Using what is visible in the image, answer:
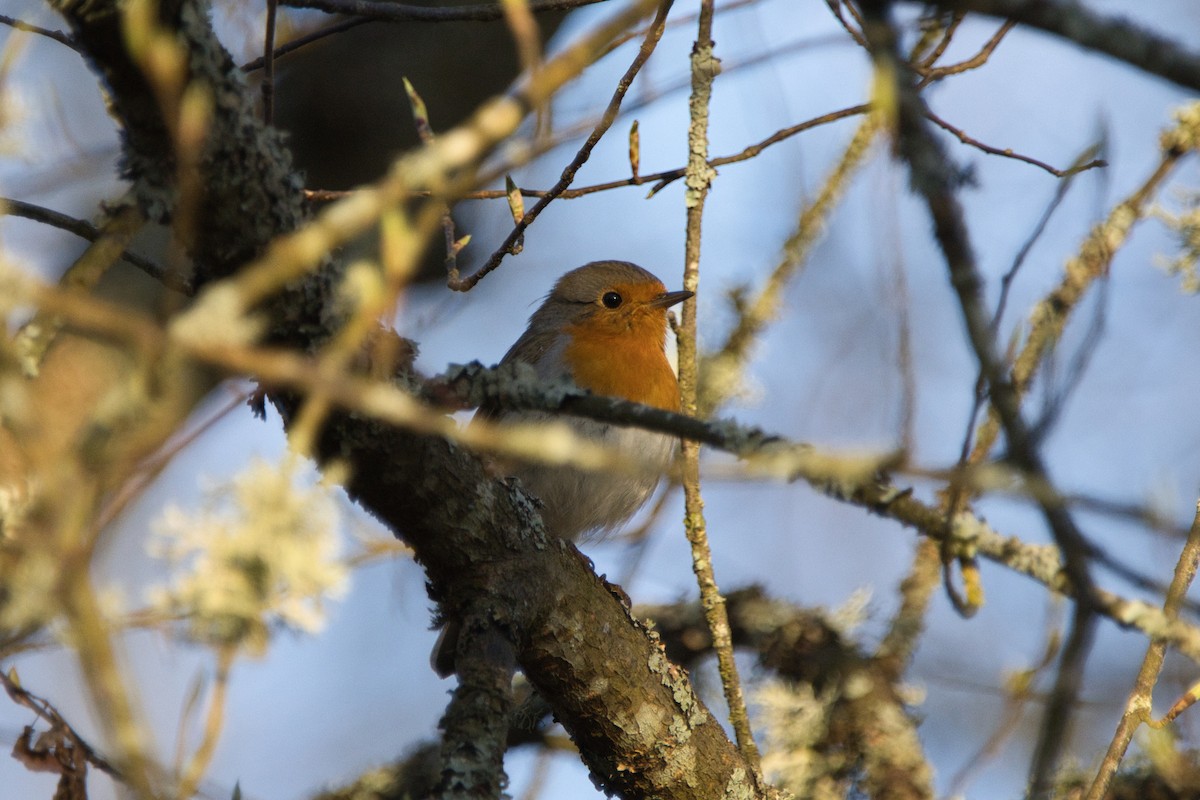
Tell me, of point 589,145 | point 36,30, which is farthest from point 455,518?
point 36,30

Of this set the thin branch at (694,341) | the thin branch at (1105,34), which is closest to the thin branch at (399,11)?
the thin branch at (694,341)

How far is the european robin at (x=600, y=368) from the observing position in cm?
412

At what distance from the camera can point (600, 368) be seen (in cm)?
436

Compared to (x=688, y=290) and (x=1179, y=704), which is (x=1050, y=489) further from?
(x=688, y=290)

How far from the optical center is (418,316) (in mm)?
4203

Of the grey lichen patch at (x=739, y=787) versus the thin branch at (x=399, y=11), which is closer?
the thin branch at (x=399, y=11)

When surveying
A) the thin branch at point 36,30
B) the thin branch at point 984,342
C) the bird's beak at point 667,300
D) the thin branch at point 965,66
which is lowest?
the thin branch at point 984,342

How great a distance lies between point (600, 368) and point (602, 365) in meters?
0.02

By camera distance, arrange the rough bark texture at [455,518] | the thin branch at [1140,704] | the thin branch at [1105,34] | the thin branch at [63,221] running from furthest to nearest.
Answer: the thin branch at [1140,704] → the thin branch at [63,221] → the rough bark texture at [455,518] → the thin branch at [1105,34]

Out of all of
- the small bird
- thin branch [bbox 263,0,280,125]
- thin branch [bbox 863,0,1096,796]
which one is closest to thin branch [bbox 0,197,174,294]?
thin branch [bbox 263,0,280,125]

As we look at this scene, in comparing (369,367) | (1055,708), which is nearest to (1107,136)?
(1055,708)

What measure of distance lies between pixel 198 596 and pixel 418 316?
83.2 inches

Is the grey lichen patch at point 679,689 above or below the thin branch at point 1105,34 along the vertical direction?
below

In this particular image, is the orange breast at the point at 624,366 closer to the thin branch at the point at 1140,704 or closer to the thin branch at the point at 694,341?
the thin branch at the point at 694,341
